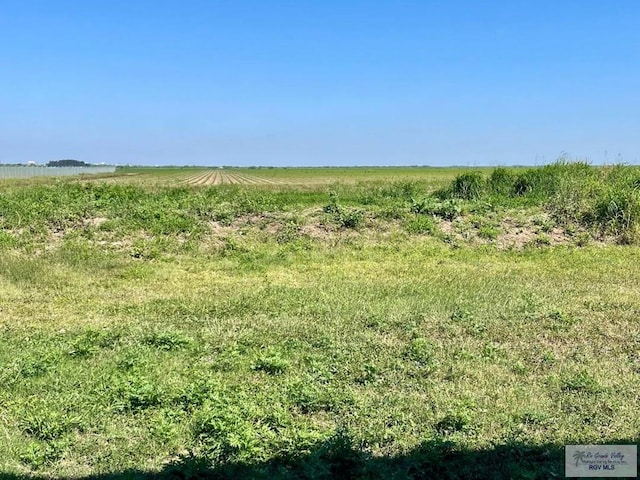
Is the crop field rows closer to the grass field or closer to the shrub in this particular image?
the shrub

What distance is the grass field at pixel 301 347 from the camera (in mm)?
3520

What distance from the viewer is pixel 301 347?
217 inches

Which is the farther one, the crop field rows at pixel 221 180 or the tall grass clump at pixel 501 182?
the crop field rows at pixel 221 180

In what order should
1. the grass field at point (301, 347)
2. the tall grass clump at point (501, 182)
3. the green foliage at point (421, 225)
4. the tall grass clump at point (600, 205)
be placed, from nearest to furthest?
1. the grass field at point (301, 347)
2. the green foliage at point (421, 225)
3. the tall grass clump at point (600, 205)
4. the tall grass clump at point (501, 182)

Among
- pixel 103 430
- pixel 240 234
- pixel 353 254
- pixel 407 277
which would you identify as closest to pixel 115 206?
pixel 240 234

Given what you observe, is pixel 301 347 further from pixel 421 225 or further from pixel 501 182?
pixel 501 182

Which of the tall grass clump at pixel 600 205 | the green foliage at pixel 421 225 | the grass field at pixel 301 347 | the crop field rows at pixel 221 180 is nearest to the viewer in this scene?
the grass field at pixel 301 347

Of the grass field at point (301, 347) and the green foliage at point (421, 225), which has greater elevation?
the green foliage at point (421, 225)

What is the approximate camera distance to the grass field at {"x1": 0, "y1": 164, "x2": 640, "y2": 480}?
352 centimetres

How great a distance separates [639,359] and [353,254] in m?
6.58

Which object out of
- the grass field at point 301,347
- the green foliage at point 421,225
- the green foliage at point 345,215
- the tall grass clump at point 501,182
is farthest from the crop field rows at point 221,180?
the grass field at point 301,347

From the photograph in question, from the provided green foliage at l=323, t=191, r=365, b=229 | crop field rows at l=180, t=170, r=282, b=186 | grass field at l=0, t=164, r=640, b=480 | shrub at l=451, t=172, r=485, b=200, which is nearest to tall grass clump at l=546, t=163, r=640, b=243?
grass field at l=0, t=164, r=640, b=480

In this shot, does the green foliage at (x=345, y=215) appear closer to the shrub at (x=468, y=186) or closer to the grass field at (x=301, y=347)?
the grass field at (x=301, y=347)

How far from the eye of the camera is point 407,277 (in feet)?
30.3
